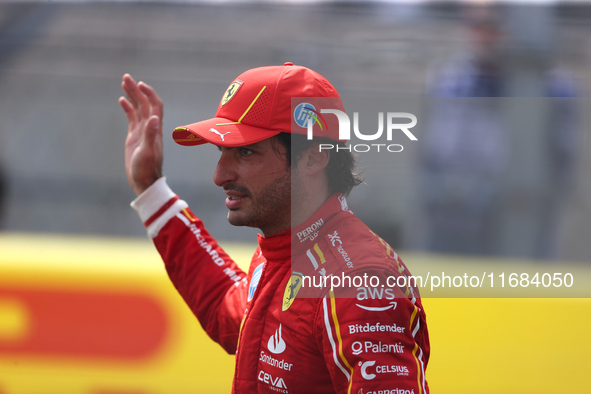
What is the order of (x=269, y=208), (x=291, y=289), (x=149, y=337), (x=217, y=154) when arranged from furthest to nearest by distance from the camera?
(x=217, y=154), (x=149, y=337), (x=269, y=208), (x=291, y=289)

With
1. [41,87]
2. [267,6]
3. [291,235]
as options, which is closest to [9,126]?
[41,87]

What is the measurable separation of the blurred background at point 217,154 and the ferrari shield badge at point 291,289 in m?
0.65

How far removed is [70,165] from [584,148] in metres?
3.90

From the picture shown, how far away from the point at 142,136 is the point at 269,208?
2.19 feet

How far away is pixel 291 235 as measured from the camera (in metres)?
1.52

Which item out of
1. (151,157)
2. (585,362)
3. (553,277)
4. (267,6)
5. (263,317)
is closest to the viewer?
(263,317)

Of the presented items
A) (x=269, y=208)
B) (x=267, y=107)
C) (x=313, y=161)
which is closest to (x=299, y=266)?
(x=269, y=208)

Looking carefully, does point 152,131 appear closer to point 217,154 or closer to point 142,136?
point 142,136

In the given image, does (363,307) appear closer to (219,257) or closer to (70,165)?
(219,257)

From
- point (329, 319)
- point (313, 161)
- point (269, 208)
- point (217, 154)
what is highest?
point (217, 154)

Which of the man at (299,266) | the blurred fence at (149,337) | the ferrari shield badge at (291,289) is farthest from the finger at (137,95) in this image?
the blurred fence at (149,337)

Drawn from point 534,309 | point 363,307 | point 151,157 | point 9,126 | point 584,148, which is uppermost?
point 9,126

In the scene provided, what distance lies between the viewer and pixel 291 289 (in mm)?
1436

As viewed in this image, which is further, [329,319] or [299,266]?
[299,266]
